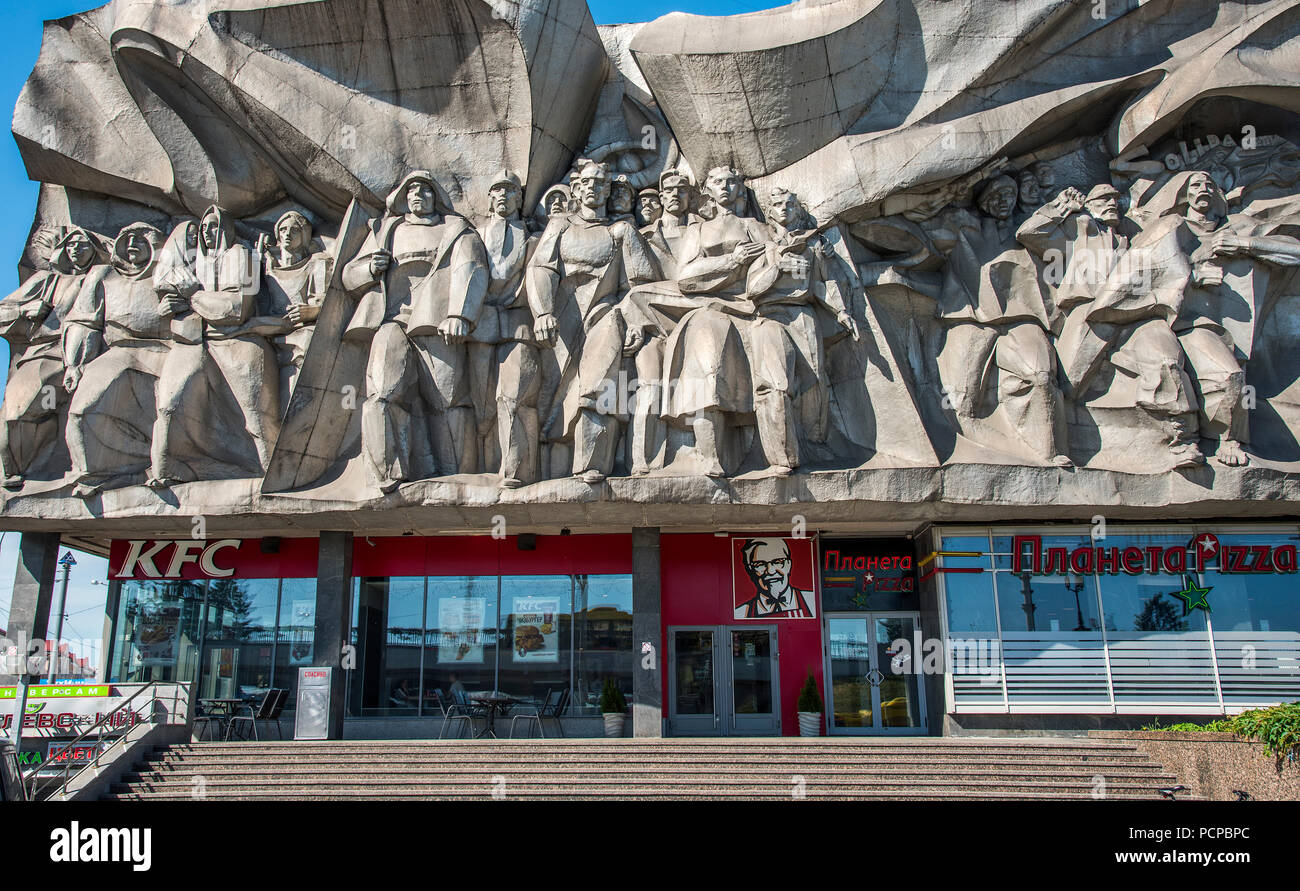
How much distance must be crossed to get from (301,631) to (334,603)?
65.6 inches

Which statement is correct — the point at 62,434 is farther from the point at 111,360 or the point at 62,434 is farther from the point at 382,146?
the point at 382,146

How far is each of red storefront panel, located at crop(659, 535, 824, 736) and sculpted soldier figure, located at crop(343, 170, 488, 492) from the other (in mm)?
3840

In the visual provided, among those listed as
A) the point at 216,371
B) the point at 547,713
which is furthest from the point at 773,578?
the point at 216,371

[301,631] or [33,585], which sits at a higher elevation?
[33,585]

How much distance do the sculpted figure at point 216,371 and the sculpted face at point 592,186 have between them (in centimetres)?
502

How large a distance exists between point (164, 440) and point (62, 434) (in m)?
2.14

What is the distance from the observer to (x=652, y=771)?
1156 cm

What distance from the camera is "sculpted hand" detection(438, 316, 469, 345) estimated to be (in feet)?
46.5

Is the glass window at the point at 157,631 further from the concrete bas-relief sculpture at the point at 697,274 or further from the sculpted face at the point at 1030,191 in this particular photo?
the sculpted face at the point at 1030,191

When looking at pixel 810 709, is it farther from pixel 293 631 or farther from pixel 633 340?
pixel 293 631

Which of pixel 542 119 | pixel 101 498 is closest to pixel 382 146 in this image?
pixel 542 119

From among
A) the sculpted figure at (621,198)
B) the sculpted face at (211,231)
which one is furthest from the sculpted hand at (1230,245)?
the sculpted face at (211,231)

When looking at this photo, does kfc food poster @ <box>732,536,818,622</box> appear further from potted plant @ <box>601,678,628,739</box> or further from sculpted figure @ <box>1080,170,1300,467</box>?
sculpted figure @ <box>1080,170,1300,467</box>

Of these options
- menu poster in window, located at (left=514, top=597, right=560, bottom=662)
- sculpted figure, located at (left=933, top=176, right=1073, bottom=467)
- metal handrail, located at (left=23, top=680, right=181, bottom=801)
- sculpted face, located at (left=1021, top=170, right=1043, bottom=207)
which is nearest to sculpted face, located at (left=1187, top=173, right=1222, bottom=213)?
sculpted face, located at (left=1021, top=170, right=1043, bottom=207)
